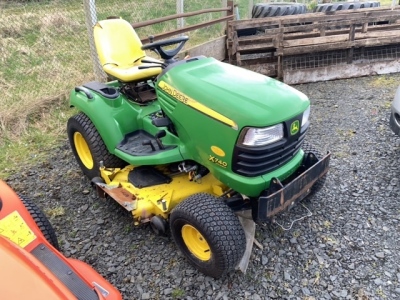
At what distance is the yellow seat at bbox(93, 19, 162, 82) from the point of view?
3074 mm

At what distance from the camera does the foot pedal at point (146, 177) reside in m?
2.70

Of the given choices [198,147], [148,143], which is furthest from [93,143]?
[198,147]

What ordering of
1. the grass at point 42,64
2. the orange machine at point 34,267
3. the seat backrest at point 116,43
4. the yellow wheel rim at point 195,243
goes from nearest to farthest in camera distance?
the orange machine at point 34,267 → the yellow wheel rim at point 195,243 → the seat backrest at point 116,43 → the grass at point 42,64

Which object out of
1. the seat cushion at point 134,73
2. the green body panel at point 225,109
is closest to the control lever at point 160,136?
the green body panel at point 225,109

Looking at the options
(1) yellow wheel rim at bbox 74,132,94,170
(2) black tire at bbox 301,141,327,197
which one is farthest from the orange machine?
(2) black tire at bbox 301,141,327,197

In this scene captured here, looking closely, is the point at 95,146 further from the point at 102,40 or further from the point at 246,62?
the point at 246,62

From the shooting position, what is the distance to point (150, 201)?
2533 millimetres

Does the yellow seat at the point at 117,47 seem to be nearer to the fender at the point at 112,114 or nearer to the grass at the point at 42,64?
the fender at the point at 112,114

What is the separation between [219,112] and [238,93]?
6.5 inches

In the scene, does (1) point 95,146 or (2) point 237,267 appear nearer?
(2) point 237,267

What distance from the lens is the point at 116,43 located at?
3.17 m

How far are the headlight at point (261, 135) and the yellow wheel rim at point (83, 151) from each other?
5.51 feet

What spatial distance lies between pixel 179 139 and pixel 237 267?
89 centimetres

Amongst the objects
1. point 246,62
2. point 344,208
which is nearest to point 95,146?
point 344,208
